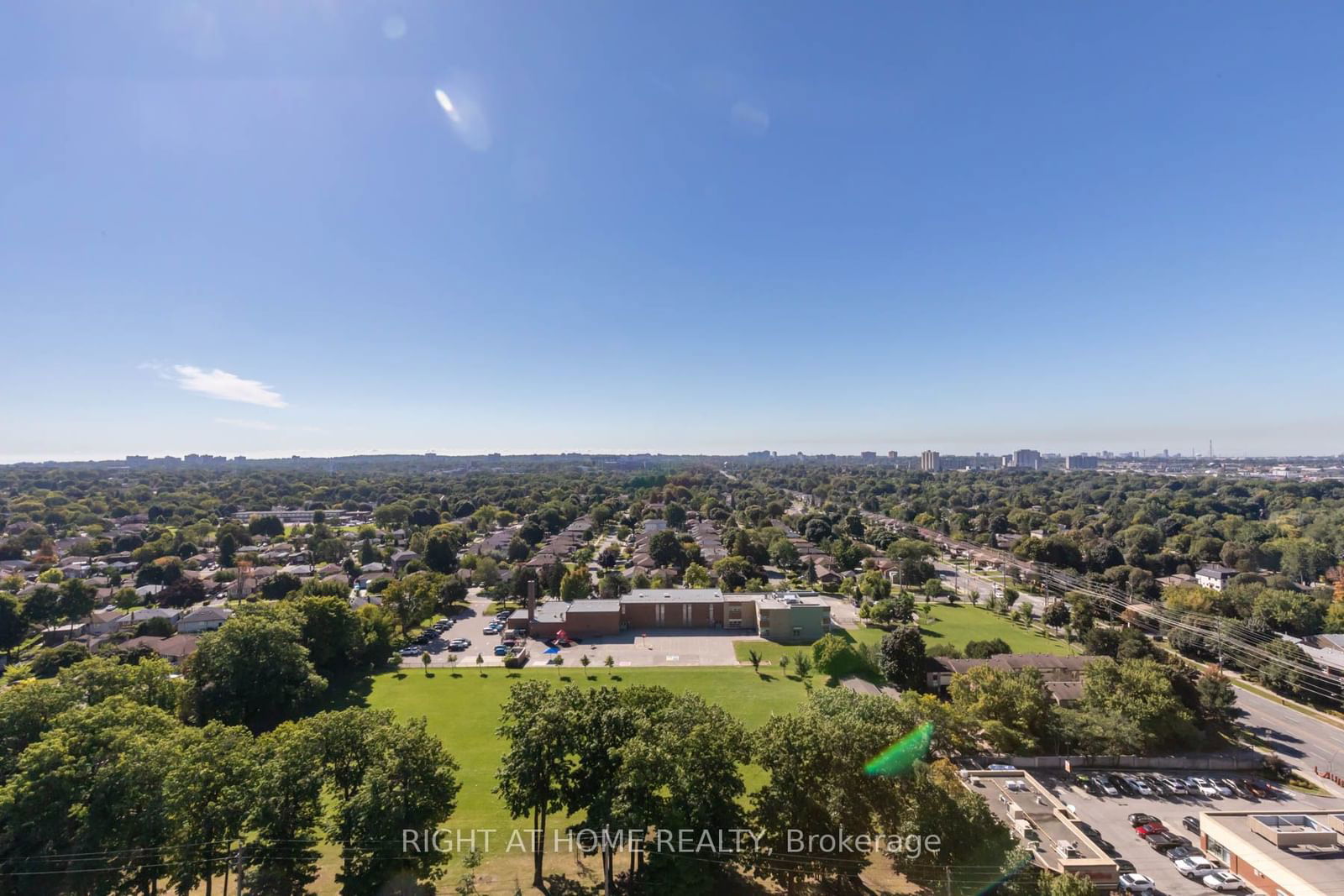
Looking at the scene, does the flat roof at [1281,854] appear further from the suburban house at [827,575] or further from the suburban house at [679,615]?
the suburban house at [827,575]

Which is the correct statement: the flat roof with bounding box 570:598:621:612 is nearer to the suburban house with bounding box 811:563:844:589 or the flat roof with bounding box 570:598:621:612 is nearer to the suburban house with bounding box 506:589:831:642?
the suburban house with bounding box 506:589:831:642

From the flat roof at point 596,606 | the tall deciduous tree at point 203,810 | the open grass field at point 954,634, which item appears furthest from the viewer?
the flat roof at point 596,606

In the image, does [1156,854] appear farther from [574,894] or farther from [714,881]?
[574,894]

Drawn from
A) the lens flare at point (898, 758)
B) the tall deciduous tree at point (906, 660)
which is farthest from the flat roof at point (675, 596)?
the lens flare at point (898, 758)

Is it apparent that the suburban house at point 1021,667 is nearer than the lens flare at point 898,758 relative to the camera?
No

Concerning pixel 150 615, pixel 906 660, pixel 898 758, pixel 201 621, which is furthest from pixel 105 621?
pixel 906 660

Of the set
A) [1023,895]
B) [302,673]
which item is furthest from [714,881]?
[302,673]
